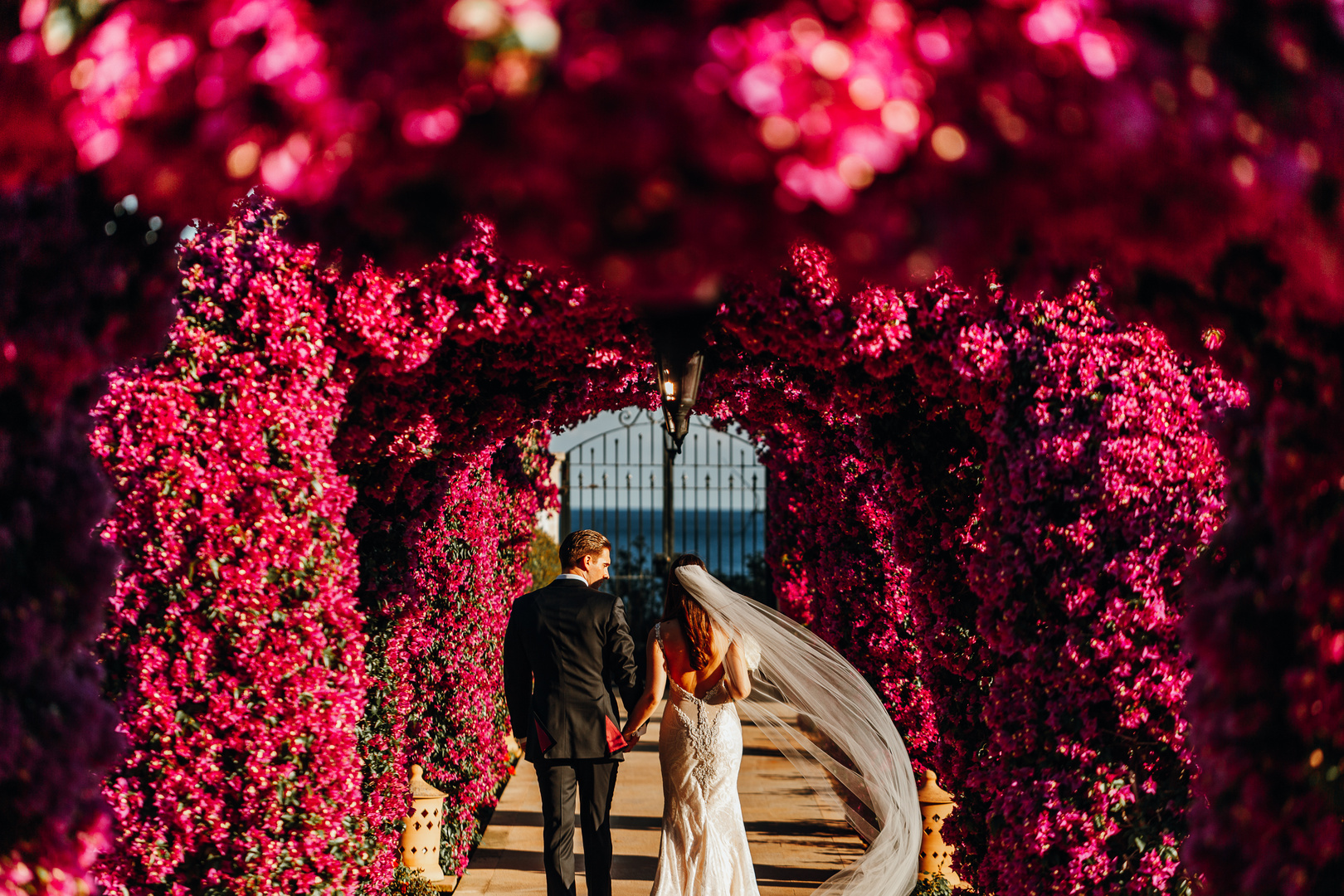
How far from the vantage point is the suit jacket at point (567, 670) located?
5.10 m

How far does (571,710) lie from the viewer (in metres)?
5.10

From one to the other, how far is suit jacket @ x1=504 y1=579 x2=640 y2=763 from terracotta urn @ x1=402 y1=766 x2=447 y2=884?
107cm

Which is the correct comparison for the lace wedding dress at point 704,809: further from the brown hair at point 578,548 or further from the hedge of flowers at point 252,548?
the hedge of flowers at point 252,548

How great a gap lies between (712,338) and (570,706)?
7.18 feet

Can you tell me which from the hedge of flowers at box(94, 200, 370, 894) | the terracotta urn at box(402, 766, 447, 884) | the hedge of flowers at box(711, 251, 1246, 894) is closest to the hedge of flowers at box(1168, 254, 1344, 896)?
the hedge of flowers at box(711, 251, 1246, 894)

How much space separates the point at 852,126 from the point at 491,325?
2516 millimetres

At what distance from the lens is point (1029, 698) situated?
3266mm

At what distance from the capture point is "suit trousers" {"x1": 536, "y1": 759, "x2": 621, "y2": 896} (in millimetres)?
5035

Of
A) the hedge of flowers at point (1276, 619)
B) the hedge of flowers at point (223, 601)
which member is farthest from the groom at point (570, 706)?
the hedge of flowers at point (1276, 619)

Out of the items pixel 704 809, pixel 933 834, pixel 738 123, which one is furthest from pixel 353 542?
pixel 933 834

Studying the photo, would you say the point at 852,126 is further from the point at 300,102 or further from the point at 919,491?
the point at 919,491

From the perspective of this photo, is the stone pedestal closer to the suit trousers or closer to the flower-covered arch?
the suit trousers

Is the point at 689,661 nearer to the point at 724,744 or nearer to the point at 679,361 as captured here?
the point at 724,744

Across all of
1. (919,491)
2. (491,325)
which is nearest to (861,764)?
(919,491)
